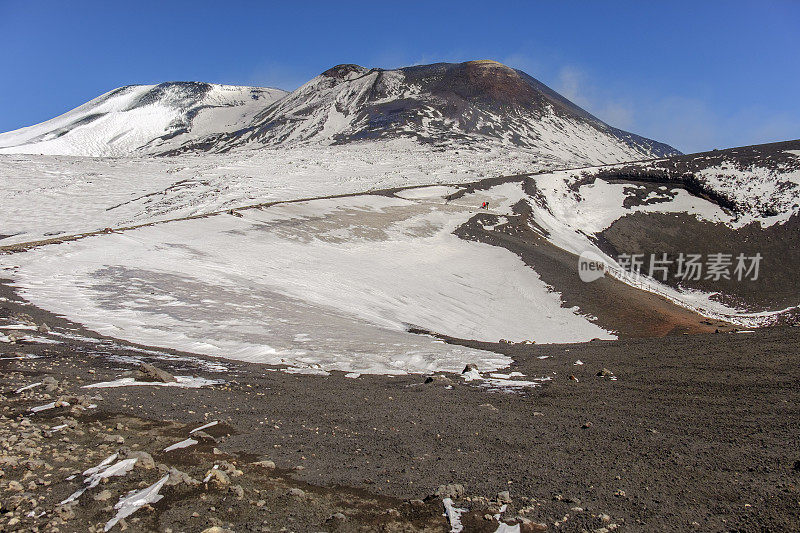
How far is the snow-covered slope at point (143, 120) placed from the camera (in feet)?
439

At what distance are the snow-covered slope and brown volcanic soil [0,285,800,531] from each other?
134020 millimetres

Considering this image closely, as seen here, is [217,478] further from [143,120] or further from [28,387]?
[143,120]

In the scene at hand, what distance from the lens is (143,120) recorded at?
508ft

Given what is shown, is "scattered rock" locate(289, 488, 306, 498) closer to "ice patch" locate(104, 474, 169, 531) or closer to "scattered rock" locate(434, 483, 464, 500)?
"ice patch" locate(104, 474, 169, 531)

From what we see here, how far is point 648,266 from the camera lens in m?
44.2

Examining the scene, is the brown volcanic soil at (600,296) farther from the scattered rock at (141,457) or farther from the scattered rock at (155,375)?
the scattered rock at (141,457)

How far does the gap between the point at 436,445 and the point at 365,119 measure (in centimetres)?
13016

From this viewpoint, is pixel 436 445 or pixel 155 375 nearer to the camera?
pixel 436 445

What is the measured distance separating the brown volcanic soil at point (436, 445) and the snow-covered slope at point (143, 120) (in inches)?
5276
